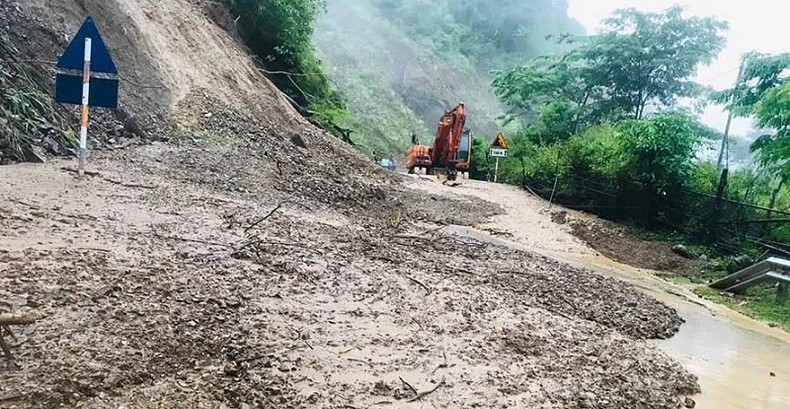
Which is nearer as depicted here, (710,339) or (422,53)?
(710,339)

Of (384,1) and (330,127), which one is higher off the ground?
(384,1)

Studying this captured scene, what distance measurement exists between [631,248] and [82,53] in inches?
411

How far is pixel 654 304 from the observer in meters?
6.66

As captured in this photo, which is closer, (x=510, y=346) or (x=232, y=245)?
(x=510, y=346)

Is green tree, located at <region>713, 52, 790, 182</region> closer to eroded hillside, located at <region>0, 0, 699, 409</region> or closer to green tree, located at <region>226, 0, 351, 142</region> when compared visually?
eroded hillside, located at <region>0, 0, 699, 409</region>

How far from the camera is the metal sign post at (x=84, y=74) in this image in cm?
637

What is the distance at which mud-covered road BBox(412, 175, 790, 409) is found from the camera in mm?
4590

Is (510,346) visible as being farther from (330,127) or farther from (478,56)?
(478,56)

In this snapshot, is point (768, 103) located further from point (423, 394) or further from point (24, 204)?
point (24, 204)

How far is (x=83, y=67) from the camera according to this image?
643 centimetres

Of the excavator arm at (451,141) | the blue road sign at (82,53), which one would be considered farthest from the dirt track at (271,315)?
the excavator arm at (451,141)

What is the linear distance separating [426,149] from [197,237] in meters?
20.6

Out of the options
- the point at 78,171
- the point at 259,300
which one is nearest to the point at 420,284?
the point at 259,300

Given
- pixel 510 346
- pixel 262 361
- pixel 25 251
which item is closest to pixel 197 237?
pixel 25 251
